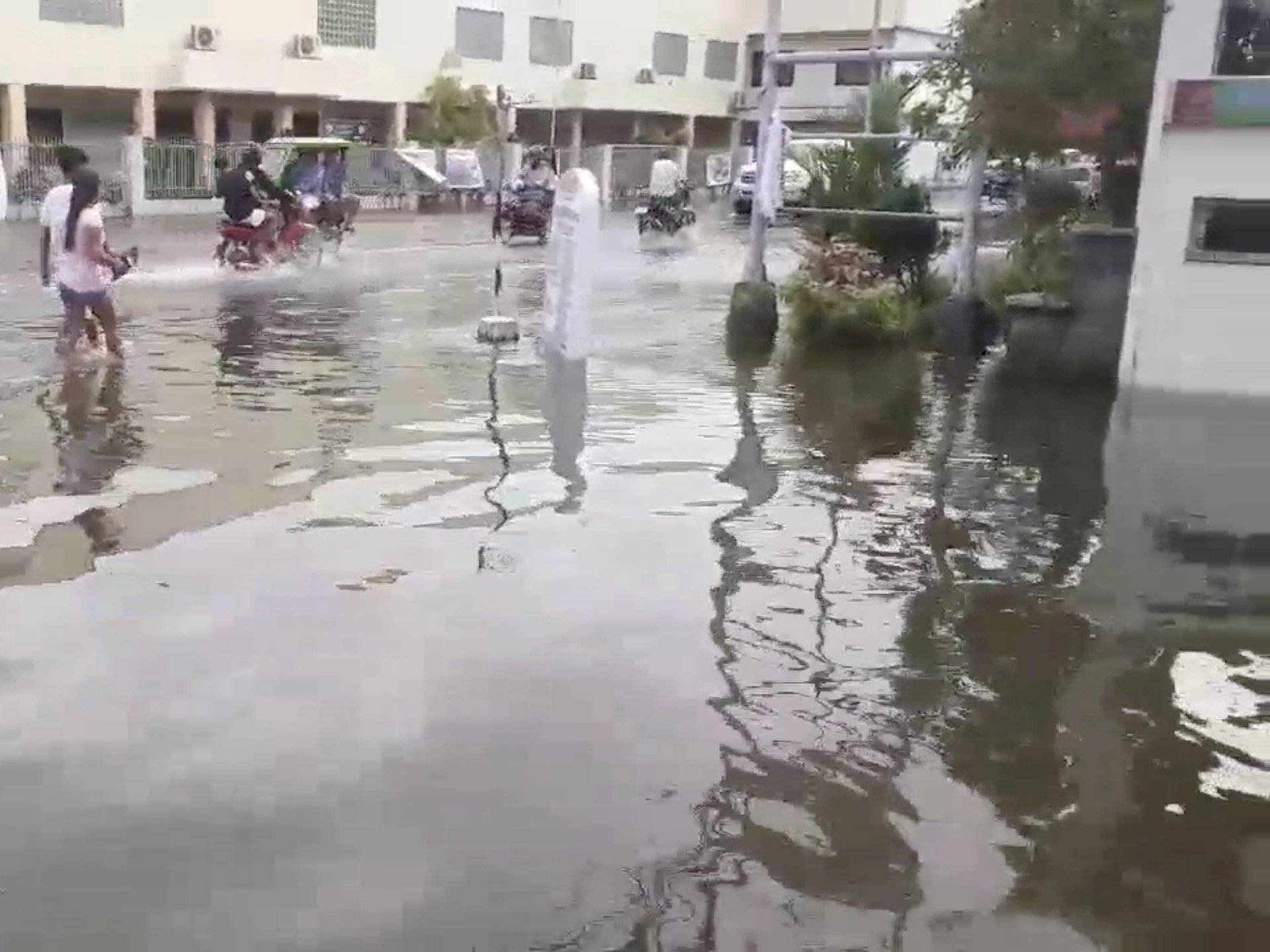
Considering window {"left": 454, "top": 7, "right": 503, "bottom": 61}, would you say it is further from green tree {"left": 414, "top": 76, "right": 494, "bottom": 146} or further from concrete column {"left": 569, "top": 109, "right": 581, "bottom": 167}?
concrete column {"left": 569, "top": 109, "right": 581, "bottom": 167}

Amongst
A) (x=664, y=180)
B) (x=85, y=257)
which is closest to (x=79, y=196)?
(x=85, y=257)

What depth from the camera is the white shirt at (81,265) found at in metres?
10.9

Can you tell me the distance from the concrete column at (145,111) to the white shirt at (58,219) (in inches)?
1075

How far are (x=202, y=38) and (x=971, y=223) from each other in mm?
29790

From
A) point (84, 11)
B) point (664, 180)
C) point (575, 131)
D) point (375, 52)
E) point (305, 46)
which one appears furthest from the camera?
point (575, 131)

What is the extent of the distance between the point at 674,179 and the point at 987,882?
28.0 m

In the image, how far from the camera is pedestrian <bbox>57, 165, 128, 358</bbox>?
35.8 feet

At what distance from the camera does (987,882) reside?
3.74m

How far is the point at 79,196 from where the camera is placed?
10.9 meters

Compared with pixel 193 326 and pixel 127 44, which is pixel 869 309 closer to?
pixel 193 326

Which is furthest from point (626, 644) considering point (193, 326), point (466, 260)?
point (466, 260)

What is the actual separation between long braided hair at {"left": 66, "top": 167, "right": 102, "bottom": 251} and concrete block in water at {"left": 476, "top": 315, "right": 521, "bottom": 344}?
130 inches

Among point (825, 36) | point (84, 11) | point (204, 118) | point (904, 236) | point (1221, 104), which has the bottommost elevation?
point (904, 236)

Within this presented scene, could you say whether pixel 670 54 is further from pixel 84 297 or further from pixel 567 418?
pixel 567 418
